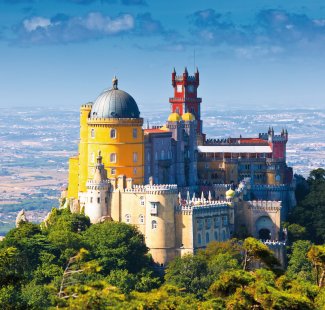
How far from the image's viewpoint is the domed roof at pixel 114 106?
424 ft

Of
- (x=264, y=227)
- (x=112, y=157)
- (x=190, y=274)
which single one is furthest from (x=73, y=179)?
(x=190, y=274)

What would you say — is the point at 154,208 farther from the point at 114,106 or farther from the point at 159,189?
the point at 114,106

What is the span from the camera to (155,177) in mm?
134375

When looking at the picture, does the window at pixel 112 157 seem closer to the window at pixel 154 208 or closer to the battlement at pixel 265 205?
the window at pixel 154 208

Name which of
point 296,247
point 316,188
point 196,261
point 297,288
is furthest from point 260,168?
point 297,288

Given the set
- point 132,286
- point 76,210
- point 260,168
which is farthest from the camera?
point 260,168

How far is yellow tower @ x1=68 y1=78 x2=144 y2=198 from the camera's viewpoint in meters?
129

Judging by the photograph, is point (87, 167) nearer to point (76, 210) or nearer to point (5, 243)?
point (76, 210)

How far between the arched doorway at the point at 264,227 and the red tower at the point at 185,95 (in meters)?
30.6

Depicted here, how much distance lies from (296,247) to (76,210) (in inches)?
958

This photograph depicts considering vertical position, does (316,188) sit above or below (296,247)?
above

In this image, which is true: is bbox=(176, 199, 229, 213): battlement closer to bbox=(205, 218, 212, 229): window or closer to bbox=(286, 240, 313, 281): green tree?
bbox=(205, 218, 212, 229): window

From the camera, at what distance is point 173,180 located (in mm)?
138000

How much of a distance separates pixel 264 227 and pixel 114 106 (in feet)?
69.9
